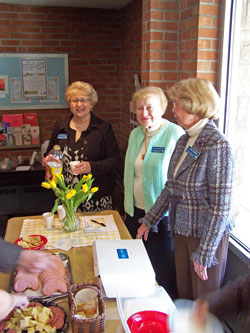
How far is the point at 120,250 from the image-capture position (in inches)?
61.8

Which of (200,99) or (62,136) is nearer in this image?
(200,99)

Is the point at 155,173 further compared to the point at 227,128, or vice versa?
the point at 227,128

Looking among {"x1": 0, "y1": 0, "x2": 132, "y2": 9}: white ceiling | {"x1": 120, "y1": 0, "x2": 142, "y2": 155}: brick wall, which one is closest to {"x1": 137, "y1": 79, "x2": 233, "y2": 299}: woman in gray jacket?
{"x1": 120, "y1": 0, "x2": 142, "y2": 155}: brick wall

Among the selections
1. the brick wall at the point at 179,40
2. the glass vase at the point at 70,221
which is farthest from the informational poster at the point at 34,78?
the glass vase at the point at 70,221

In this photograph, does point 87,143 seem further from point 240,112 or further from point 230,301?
point 230,301

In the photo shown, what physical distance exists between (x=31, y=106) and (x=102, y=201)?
1.95m

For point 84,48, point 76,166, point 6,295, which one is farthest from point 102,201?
point 84,48

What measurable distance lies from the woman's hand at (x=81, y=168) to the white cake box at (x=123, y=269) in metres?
0.90

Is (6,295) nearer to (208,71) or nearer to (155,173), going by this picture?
(155,173)

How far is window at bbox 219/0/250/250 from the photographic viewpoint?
90.2 inches

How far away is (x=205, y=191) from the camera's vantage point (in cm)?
179

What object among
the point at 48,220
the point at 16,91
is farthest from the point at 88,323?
the point at 16,91

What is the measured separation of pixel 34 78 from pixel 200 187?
2.98 metres

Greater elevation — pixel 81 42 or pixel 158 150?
pixel 81 42
